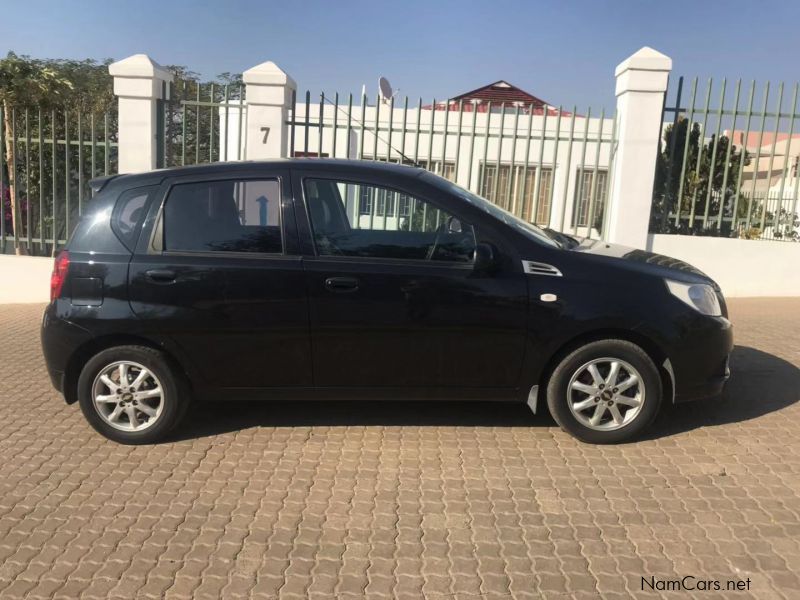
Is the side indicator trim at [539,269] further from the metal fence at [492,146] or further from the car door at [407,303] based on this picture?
the metal fence at [492,146]

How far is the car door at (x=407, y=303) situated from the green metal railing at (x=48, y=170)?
570 cm

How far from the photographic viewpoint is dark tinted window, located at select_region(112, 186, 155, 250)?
4.36 metres

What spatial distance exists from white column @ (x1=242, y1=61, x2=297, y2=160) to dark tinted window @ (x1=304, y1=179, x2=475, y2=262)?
4.59 metres

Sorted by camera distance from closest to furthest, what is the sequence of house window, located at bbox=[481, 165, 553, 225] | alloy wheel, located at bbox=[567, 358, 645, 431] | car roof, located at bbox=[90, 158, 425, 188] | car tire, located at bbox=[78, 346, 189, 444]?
1. alloy wheel, located at bbox=[567, 358, 645, 431]
2. car tire, located at bbox=[78, 346, 189, 444]
3. car roof, located at bbox=[90, 158, 425, 188]
4. house window, located at bbox=[481, 165, 553, 225]

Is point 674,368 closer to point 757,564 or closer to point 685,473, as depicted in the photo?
point 685,473

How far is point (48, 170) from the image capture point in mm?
9406

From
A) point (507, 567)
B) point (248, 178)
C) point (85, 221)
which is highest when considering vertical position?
point (248, 178)

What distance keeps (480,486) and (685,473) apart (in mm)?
1198

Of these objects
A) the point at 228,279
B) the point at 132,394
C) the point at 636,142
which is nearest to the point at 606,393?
the point at 228,279

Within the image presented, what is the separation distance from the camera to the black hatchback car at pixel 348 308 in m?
4.19

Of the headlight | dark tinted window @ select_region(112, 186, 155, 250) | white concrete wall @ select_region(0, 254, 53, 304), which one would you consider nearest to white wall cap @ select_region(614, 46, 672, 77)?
the headlight

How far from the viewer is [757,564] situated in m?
3.04

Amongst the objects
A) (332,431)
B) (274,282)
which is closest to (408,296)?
(274,282)

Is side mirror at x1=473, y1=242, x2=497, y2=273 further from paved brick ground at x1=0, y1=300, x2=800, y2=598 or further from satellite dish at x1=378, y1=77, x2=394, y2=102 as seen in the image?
satellite dish at x1=378, y1=77, x2=394, y2=102
